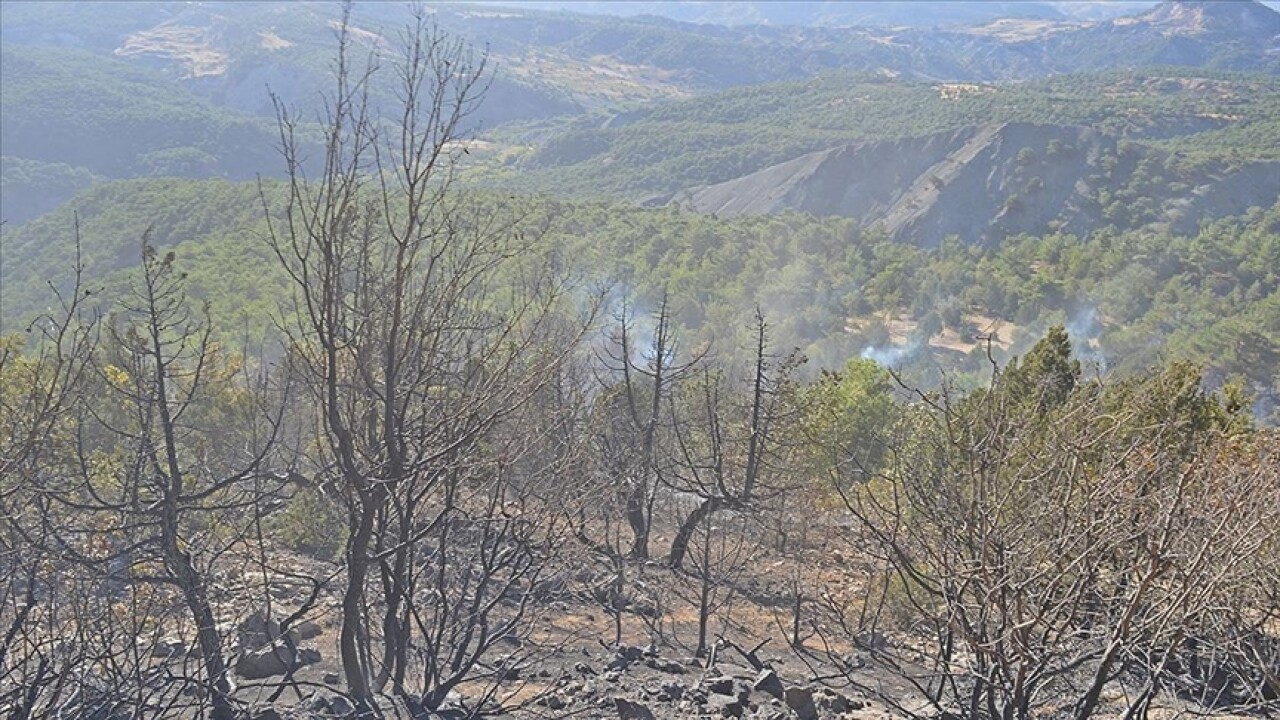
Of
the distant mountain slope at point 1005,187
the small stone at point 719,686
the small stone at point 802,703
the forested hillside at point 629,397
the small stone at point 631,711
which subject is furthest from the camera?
the distant mountain slope at point 1005,187

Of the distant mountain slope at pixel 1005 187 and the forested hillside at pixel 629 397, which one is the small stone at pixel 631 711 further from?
the distant mountain slope at pixel 1005 187

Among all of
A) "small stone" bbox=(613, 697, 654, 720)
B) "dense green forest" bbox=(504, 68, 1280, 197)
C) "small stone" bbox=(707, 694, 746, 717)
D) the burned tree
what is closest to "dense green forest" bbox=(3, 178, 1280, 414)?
"dense green forest" bbox=(504, 68, 1280, 197)

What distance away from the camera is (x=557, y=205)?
64.8 metres

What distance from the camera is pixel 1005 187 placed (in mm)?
77312

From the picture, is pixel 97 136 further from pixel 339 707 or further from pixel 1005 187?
pixel 339 707

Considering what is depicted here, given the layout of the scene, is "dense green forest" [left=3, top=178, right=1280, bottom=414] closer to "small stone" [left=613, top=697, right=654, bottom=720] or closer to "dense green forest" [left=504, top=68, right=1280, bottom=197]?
"dense green forest" [left=504, top=68, right=1280, bottom=197]

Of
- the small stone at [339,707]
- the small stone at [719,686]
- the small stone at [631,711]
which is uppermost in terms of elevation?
the small stone at [339,707]

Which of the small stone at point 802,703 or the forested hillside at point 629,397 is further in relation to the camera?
the small stone at point 802,703

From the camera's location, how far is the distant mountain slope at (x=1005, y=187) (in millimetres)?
71125

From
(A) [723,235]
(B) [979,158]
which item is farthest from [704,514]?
(B) [979,158]

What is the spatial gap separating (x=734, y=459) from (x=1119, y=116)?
10066cm

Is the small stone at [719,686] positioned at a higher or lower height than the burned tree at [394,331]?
lower

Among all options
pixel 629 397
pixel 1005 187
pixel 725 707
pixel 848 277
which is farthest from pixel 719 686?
pixel 1005 187

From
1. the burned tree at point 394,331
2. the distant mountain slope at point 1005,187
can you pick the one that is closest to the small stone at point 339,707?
the burned tree at point 394,331
